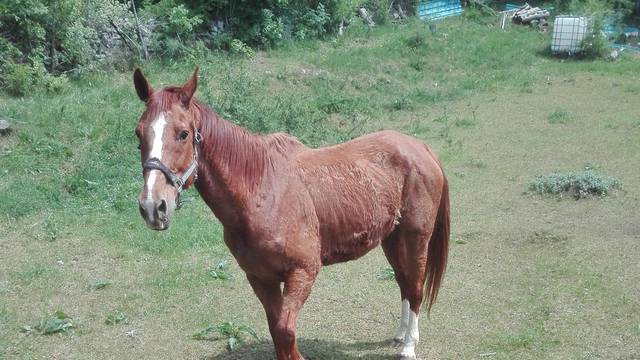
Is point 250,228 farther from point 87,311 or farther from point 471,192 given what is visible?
point 471,192

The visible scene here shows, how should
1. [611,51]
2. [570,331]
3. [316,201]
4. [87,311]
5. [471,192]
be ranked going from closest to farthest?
[316,201] < [570,331] < [87,311] < [471,192] < [611,51]

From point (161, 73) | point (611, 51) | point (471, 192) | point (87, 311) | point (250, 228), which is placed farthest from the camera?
point (611, 51)

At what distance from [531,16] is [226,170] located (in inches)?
768

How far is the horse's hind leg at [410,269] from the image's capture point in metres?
4.89

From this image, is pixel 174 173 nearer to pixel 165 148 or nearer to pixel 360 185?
pixel 165 148

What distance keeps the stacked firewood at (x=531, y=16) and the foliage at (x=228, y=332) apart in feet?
60.1

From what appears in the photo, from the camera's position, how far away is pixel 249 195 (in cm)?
394

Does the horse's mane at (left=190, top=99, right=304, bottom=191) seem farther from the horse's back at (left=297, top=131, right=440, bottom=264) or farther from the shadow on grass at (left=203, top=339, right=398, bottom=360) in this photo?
the shadow on grass at (left=203, top=339, right=398, bottom=360)

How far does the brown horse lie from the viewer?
11.6ft

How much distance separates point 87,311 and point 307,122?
680 centimetres

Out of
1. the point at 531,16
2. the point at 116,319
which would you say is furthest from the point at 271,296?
the point at 531,16

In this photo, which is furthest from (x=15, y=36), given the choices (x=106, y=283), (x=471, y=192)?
(x=471, y=192)

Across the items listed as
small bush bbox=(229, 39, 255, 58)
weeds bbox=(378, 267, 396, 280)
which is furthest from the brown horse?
small bush bbox=(229, 39, 255, 58)

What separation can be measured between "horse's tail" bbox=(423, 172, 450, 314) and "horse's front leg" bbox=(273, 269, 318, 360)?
1535 mm
